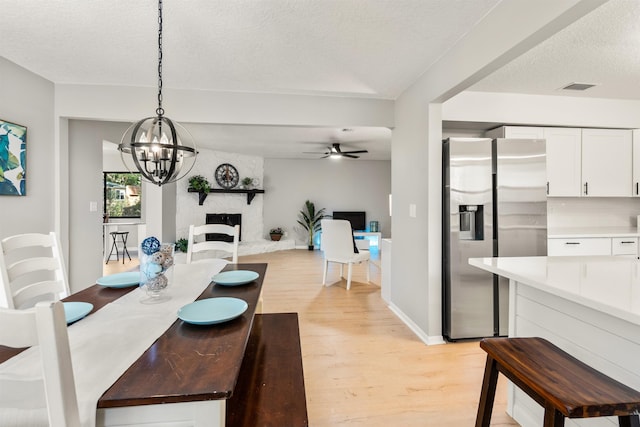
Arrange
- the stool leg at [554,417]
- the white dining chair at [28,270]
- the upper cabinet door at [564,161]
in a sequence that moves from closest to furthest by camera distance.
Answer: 1. the stool leg at [554,417]
2. the white dining chair at [28,270]
3. the upper cabinet door at [564,161]

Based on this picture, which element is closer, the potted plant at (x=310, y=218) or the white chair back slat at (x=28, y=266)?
the white chair back slat at (x=28, y=266)

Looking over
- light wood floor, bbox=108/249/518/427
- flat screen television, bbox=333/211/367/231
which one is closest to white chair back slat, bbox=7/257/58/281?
light wood floor, bbox=108/249/518/427

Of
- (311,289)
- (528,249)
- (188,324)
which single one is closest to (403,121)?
(528,249)

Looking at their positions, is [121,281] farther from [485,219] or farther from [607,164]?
[607,164]

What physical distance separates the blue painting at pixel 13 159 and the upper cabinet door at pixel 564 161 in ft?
16.3

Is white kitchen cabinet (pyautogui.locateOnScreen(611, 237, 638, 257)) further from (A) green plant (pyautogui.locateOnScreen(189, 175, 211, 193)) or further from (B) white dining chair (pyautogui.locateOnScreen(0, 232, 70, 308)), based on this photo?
(A) green plant (pyautogui.locateOnScreen(189, 175, 211, 193))

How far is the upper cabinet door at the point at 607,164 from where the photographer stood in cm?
339

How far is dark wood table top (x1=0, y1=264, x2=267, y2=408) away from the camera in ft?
2.71

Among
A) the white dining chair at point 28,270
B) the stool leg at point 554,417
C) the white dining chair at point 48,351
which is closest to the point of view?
the white dining chair at point 48,351

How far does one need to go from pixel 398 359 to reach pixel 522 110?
8.93ft

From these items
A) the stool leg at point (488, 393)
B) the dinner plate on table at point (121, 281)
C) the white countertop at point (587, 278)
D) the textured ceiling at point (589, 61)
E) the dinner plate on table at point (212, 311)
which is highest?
the textured ceiling at point (589, 61)

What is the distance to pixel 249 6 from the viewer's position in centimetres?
181

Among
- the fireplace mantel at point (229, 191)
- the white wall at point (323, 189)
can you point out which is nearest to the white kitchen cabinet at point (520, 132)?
the white wall at point (323, 189)

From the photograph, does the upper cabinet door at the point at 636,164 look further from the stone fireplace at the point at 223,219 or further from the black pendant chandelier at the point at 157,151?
the stone fireplace at the point at 223,219
